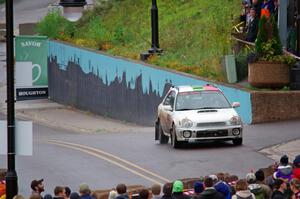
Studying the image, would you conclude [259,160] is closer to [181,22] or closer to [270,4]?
[270,4]

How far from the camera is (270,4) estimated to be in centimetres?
3238

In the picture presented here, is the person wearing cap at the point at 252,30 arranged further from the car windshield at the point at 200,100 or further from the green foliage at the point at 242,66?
the car windshield at the point at 200,100

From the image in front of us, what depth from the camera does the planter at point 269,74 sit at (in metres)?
29.7

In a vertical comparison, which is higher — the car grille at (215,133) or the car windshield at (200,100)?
the car windshield at (200,100)

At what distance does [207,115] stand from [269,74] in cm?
581

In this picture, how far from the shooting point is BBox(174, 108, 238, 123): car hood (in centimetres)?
2436

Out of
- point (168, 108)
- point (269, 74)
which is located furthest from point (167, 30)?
point (168, 108)

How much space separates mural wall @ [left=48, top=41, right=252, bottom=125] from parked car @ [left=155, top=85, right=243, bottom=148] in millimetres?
4028

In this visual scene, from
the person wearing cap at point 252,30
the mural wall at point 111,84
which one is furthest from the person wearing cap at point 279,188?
the person wearing cap at point 252,30

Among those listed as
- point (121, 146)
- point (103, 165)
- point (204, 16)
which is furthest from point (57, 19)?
point (103, 165)

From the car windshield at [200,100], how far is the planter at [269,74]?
175 inches

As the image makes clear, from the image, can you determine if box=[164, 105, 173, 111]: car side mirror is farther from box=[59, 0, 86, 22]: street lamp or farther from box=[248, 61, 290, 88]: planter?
box=[59, 0, 86, 22]: street lamp

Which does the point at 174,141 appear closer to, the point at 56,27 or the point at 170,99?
the point at 170,99

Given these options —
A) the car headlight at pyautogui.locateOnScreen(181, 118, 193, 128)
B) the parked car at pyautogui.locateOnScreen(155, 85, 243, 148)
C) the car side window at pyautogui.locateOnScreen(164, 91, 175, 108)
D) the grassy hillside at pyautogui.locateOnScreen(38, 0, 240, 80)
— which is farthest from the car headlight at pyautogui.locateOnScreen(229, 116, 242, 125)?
the grassy hillside at pyautogui.locateOnScreen(38, 0, 240, 80)
